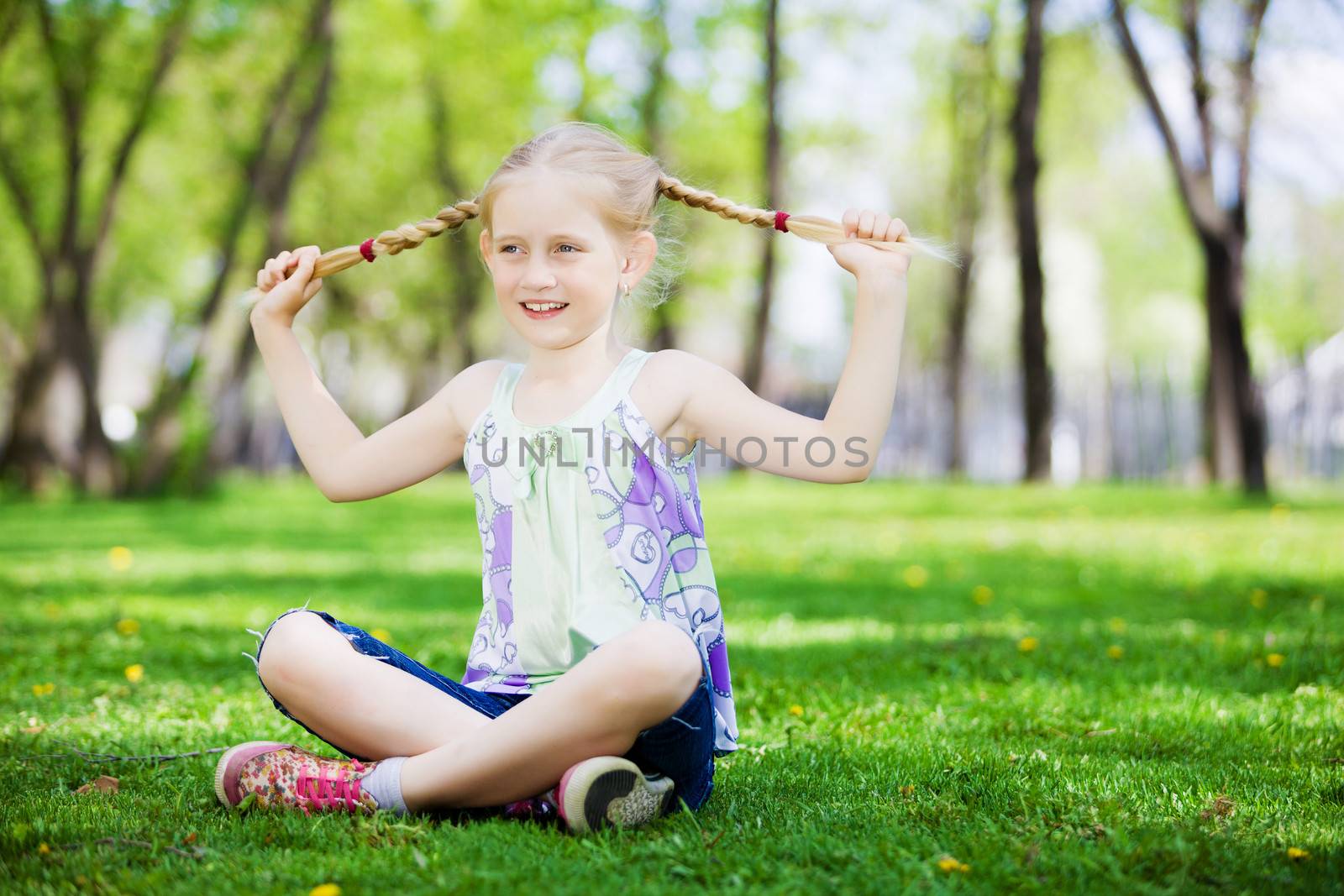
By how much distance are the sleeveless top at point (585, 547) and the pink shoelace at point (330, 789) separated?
34 cm

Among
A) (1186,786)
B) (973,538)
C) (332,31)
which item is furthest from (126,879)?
(332,31)

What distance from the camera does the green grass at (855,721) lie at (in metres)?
2.42

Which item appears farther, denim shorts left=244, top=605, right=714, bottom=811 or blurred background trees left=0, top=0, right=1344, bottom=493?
blurred background trees left=0, top=0, right=1344, bottom=493

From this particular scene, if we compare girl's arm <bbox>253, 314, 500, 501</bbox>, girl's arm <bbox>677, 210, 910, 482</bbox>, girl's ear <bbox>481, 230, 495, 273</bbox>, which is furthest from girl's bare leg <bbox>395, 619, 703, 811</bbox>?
girl's ear <bbox>481, 230, 495, 273</bbox>

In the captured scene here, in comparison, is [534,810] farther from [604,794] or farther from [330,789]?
[330,789]

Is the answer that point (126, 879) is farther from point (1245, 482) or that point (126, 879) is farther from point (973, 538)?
point (1245, 482)

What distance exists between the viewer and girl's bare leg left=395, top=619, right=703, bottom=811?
258 centimetres

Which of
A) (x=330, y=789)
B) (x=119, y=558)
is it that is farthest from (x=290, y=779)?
(x=119, y=558)

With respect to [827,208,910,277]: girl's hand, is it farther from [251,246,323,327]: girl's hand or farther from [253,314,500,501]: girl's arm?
[251,246,323,327]: girl's hand

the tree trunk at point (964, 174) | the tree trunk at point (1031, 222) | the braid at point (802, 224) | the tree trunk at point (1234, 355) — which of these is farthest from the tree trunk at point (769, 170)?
the braid at point (802, 224)

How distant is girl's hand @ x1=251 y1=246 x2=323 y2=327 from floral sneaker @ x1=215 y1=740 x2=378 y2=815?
1.08 meters

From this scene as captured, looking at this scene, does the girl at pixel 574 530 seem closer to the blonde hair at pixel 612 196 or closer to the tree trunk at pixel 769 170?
the blonde hair at pixel 612 196

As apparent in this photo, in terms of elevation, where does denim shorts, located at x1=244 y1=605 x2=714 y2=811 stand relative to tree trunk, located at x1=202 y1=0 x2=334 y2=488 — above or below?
below

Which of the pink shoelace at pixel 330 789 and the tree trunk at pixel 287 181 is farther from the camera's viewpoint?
the tree trunk at pixel 287 181
